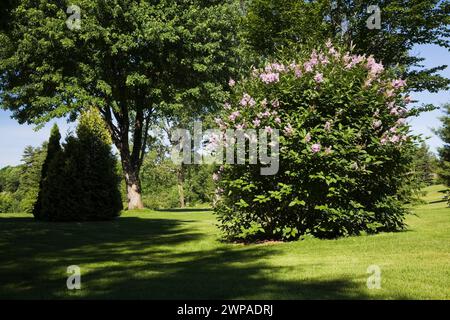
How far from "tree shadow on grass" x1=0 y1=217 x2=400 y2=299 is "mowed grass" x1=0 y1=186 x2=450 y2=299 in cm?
1

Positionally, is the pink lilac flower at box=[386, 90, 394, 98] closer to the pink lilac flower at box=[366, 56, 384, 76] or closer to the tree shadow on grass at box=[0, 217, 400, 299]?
the pink lilac flower at box=[366, 56, 384, 76]

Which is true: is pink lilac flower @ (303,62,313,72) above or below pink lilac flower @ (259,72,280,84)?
above

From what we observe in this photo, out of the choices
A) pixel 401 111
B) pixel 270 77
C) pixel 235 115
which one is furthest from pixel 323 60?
pixel 235 115

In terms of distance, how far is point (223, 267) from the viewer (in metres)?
8.03

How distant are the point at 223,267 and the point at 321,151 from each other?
3865 millimetres

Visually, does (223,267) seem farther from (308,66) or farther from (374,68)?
(374,68)

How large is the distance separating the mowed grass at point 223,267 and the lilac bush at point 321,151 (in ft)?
2.48

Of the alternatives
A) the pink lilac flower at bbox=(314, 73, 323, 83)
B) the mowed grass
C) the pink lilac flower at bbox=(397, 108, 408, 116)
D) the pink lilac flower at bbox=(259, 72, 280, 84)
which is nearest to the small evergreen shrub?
the mowed grass

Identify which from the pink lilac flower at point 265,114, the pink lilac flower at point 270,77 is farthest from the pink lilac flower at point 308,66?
the pink lilac flower at point 265,114

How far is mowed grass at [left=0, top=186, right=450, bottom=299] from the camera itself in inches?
225

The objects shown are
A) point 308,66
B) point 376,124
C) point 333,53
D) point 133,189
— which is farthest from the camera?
point 133,189

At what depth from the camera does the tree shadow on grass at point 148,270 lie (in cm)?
574

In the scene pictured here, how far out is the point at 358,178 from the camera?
36.3 ft

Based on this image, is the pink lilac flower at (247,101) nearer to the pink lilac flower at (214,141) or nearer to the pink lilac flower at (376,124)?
the pink lilac flower at (214,141)
